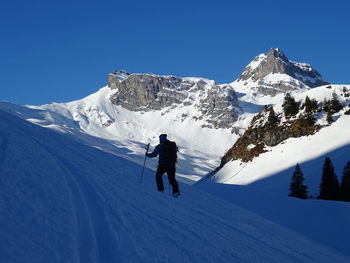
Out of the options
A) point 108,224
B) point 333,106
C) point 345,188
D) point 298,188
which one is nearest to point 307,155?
point 333,106

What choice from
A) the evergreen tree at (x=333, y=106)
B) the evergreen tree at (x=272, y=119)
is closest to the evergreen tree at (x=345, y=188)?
→ the evergreen tree at (x=333, y=106)

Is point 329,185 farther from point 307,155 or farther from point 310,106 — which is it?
point 310,106

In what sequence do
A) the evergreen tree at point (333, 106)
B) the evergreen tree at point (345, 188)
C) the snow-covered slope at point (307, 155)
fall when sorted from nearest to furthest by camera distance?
the evergreen tree at point (345, 188) → the snow-covered slope at point (307, 155) → the evergreen tree at point (333, 106)

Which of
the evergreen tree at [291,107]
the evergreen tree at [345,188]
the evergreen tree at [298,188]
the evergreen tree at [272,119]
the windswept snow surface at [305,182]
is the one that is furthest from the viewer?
the evergreen tree at [272,119]

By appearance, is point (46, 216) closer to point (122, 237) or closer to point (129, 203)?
point (122, 237)

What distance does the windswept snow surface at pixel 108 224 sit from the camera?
6.97 meters

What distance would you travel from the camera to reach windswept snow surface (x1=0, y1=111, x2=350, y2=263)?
6973 millimetres

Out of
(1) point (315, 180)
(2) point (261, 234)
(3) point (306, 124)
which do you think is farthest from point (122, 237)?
(3) point (306, 124)

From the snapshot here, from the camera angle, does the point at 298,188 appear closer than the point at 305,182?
Yes

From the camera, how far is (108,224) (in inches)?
347

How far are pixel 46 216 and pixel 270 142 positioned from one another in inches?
2891

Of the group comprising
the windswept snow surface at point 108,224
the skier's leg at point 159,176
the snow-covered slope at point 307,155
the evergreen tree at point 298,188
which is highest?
the snow-covered slope at point 307,155

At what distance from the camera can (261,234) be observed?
13.5 meters

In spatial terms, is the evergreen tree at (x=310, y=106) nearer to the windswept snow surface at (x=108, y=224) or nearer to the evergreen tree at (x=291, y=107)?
the evergreen tree at (x=291, y=107)
